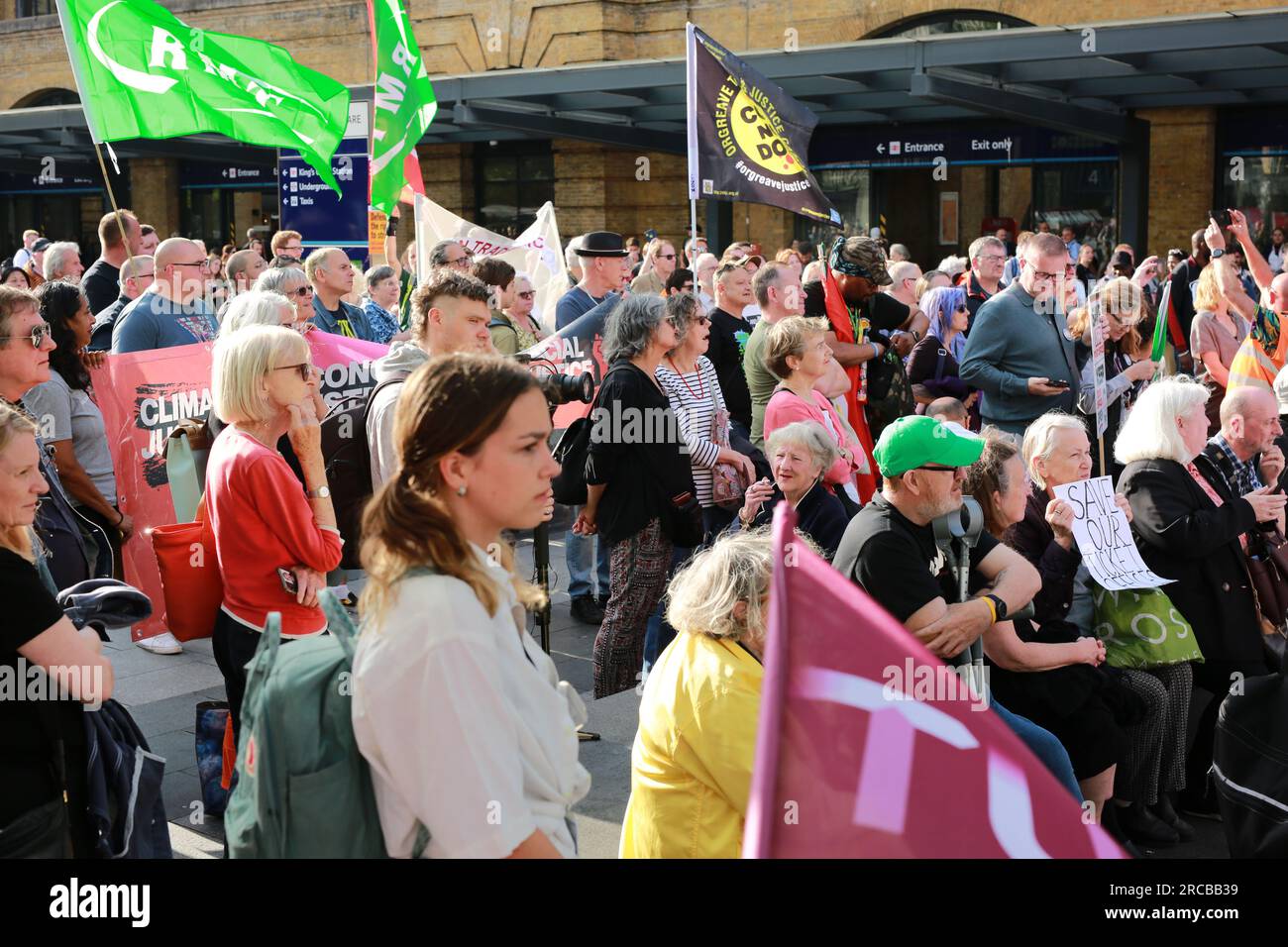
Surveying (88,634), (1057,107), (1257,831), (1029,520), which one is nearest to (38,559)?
(88,634)

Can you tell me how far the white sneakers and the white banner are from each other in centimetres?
500

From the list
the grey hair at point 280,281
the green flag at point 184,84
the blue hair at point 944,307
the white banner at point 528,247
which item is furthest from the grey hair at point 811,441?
the white banner at point 528,247

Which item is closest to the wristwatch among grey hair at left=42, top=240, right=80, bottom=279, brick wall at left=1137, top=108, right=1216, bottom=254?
grey hair at left=42, top=240, right=80, bottom=279

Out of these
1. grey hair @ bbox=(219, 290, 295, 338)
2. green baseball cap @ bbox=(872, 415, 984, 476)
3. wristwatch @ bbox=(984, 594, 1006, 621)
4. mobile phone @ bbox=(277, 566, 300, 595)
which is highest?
grey hair @ bbox=(219, 290, 295, 338)

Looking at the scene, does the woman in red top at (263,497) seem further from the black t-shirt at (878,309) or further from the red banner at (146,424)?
the black t-shirt at (878,309)

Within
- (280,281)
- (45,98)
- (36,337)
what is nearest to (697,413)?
(280,281)

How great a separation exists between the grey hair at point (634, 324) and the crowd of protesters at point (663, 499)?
0.05ft

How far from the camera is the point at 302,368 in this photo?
453 centimetres

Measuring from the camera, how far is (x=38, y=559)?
359cm

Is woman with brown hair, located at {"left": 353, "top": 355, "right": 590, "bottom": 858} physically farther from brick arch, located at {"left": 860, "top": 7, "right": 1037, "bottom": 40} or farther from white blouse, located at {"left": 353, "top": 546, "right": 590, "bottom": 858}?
brick arch, located at {"left": 860, "top": 7, "right": 1037, "bottom": 40}

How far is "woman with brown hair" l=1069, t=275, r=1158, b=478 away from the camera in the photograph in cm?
779

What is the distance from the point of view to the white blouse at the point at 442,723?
210 centimetres
